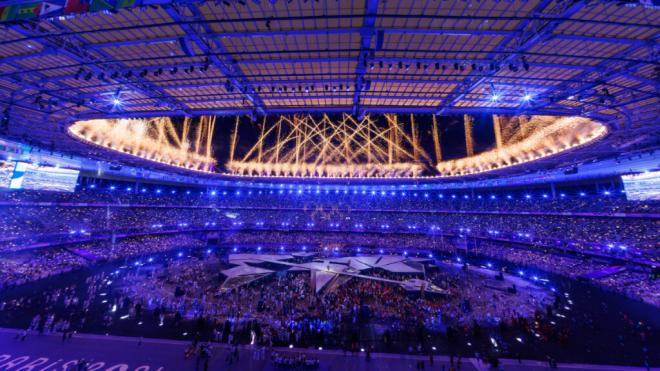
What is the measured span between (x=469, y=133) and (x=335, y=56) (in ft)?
97.5

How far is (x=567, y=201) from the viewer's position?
1235 inches

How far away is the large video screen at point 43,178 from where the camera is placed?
23836mm

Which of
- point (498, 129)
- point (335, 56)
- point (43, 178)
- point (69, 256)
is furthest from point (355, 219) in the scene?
point (43, 178)

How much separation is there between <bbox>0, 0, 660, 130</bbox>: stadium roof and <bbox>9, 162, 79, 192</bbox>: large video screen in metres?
16.5

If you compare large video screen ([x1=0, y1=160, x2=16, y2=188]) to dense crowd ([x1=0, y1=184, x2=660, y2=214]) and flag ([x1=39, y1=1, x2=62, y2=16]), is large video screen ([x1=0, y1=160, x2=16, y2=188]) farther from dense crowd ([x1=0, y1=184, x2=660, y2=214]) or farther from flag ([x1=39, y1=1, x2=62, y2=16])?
flag ([x1=39, y1=1, x2=62, y2=16])

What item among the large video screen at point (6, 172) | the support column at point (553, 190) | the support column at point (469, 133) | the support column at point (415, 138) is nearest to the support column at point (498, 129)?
the support column at point (469, 133)

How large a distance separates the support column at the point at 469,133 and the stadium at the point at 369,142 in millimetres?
220

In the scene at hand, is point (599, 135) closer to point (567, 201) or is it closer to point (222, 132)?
point (567, 201)

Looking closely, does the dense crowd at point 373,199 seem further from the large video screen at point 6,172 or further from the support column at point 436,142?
the support column at point 436,142

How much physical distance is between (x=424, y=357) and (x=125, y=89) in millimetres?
20020

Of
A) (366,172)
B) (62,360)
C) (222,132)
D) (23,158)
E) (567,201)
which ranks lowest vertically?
(62,360)

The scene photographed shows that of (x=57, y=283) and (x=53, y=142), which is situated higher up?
(x=53, y=142)

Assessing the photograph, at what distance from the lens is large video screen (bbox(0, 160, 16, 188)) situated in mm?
22562

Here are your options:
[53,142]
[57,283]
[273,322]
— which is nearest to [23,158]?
[53,142]
